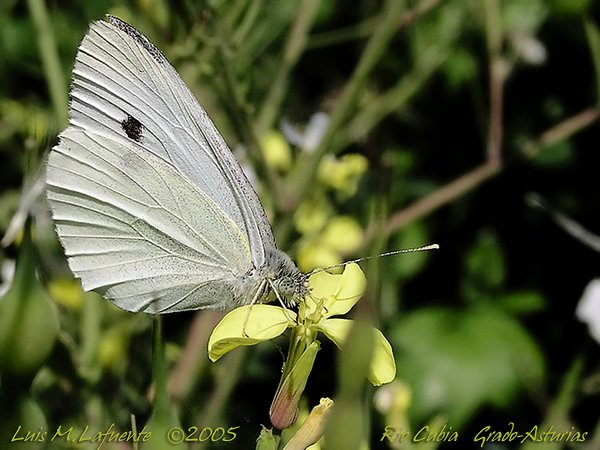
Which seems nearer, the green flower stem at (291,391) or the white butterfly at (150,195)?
the green flower stem at (291,391)

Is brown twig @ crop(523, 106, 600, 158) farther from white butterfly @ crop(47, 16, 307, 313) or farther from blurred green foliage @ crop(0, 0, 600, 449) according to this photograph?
white butterfly @ crop(47, 16, 307, 313)

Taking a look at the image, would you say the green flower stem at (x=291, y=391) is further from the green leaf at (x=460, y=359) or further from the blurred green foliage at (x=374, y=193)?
the green leaf at (x=460, y=359)

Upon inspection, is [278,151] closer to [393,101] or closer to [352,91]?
[393,101]

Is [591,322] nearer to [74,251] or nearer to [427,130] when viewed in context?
[74,251]

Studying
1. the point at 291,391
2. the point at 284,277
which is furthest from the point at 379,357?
the point at 284,277

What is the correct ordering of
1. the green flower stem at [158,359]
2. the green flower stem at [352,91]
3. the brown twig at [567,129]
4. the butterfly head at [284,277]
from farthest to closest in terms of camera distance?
the brown twig at [567,129], the green flower stem at [352,91], the butterfly head at [284,277], the green flower stem at [158,359]

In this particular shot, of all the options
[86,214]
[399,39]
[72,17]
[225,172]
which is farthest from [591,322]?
[72,17]

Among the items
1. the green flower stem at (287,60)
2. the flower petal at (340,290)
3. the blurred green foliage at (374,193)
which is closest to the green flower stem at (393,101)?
the blurred green foliage at (374,193)
